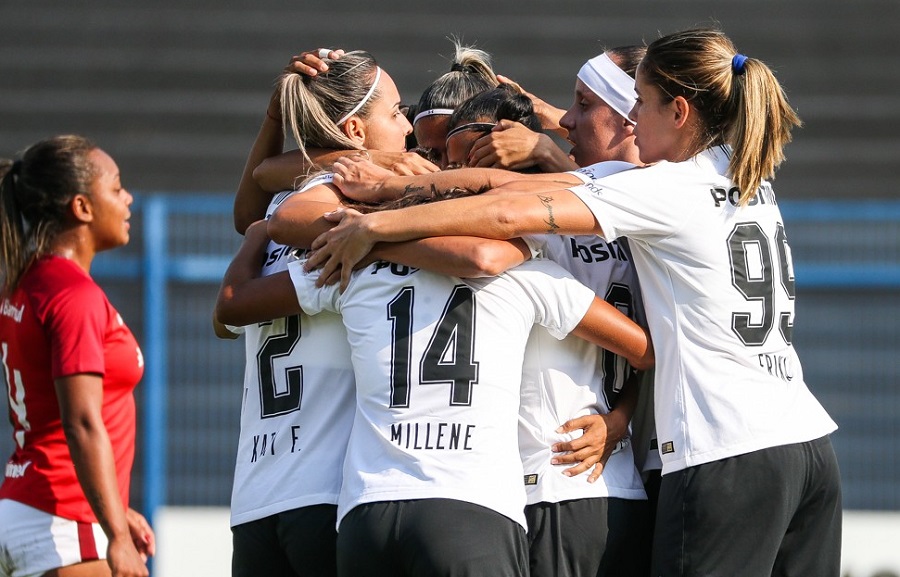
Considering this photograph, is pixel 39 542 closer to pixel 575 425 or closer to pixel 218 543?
pixel 575 425

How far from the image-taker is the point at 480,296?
2.85m

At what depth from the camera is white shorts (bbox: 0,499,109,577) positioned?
12.3 ft

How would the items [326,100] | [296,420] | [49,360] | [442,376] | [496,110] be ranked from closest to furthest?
[442,376]
[296,420]
[496,110]
[326,100]
[49,360]

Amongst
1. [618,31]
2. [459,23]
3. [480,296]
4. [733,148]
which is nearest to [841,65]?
[618,31]

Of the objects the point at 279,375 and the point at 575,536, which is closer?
the point at 575,536

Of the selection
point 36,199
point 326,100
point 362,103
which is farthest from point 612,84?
point 36,199

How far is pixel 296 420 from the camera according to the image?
3131 millimetres

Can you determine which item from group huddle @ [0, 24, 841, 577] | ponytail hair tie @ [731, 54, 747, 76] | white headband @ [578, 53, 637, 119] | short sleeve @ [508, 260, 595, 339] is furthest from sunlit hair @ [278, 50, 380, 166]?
ponytail hair tie @ [731, 54, 747, 76]

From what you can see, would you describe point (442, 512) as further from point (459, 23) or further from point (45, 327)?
point (459, 23)

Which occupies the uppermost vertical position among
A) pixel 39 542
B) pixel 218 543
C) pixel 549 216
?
pixel 549 216

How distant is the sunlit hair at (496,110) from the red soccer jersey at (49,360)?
53.0 inches

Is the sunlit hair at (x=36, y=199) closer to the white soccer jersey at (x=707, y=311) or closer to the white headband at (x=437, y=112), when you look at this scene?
the white headband at (x=437, y=112)

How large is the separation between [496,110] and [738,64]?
65 cm

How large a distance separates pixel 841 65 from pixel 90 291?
637 cm
